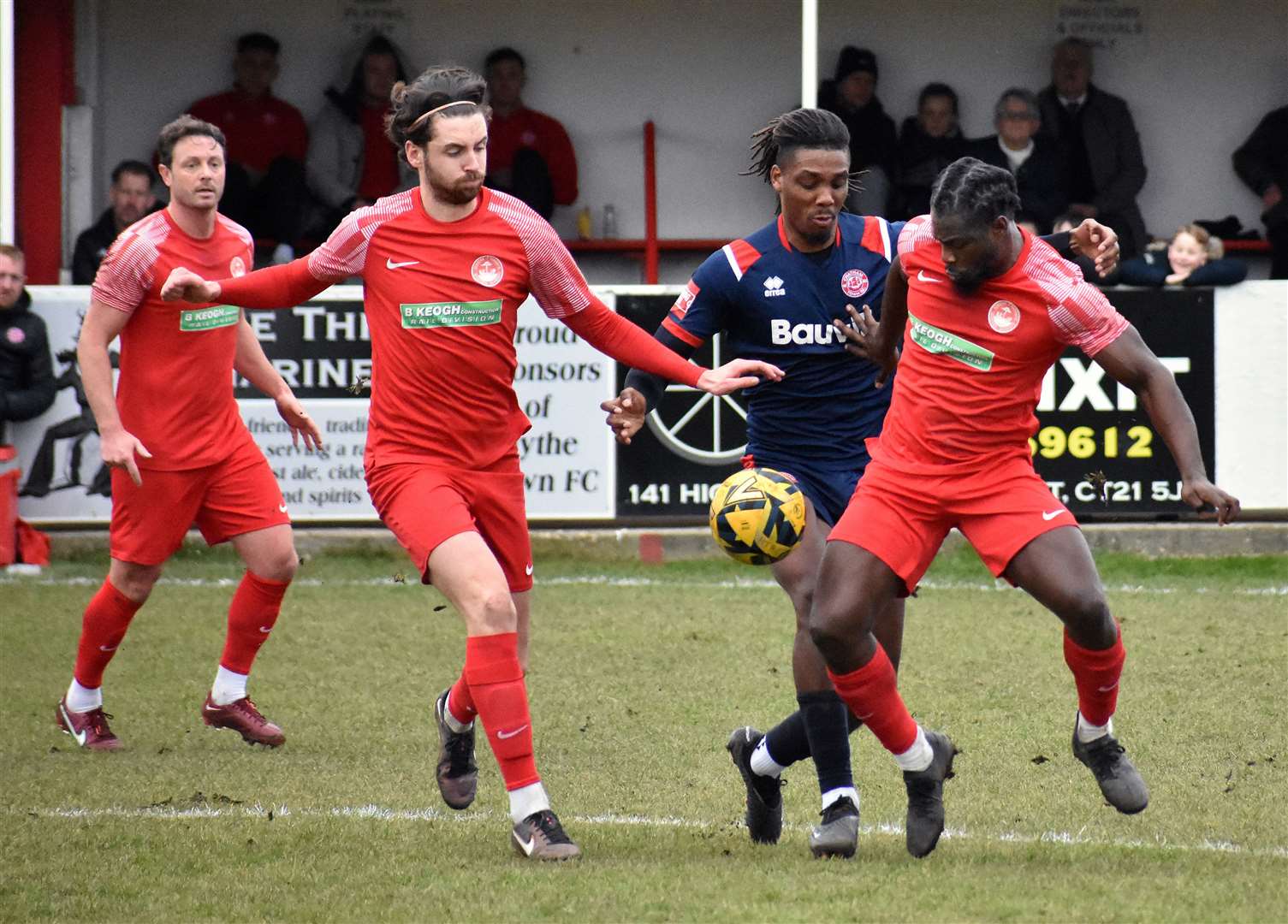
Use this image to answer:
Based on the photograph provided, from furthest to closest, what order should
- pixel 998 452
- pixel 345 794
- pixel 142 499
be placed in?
pixel 142 499, pixel 345 794, pixel 998 452

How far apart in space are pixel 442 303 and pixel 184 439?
2.12 m

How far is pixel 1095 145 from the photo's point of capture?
48.2 ft

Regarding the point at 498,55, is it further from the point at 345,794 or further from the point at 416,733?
the point at 345,794

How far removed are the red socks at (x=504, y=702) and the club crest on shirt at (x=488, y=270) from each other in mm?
1080

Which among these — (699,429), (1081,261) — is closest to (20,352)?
(699,429)

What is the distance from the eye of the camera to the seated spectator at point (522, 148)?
1483cm

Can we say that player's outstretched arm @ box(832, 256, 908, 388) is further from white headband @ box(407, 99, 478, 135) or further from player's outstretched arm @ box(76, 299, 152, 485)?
player's outstretched arm @ box(76, 299, 152, 485)

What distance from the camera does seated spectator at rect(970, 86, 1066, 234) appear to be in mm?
14047

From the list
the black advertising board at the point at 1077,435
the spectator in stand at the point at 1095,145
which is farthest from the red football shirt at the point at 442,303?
the spectator in stand at the point at 1095,145

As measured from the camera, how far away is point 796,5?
16156 millimetres

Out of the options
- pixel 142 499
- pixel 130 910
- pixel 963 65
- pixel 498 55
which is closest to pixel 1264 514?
pixel 963 65

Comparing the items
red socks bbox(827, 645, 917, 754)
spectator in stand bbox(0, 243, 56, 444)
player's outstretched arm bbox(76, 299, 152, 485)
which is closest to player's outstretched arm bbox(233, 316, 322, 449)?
player's outstretched arm bbox(76, 299, 152, 485)

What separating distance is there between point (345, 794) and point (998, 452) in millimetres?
2494

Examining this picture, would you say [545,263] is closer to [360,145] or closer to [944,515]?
[944,515]
